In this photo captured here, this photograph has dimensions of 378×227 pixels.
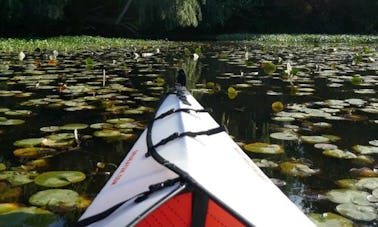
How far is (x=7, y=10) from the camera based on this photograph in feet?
46.4

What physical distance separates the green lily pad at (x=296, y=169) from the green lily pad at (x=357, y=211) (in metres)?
0.50

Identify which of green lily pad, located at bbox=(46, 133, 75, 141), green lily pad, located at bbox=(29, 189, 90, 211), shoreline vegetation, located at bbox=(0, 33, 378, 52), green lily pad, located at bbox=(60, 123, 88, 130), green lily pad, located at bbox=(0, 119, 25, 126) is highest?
shoreline vegetation, located at bbox=(0, 33, 378, 52)

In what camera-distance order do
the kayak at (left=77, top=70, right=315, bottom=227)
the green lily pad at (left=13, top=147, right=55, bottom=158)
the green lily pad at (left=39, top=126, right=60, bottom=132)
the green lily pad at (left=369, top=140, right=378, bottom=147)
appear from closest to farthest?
the kayak at (left=77, top=70, right=315, bottom=227) < the green lily pad at (left=13, top=147, right=55, bottom=158) < the green lily pad at (left=369, top=140, right=378, bottom=147) < the green lily pad at (left=39, top=126, right=60, bottom=132)

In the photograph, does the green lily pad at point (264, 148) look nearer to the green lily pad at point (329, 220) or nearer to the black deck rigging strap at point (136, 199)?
the green lily pad at point (329, 220)

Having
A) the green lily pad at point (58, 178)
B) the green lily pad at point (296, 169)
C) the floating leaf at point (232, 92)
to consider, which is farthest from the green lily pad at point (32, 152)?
Result: the floating leaf at point (232, 92)

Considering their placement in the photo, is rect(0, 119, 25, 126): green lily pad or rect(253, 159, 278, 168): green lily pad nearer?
rect(253, 159, 278, 168): green lily pad

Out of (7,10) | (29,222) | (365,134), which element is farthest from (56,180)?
(7,10)

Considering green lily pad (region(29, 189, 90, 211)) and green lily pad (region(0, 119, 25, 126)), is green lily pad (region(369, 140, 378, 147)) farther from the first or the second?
green lily pad (region(0, 119, 25, 126))

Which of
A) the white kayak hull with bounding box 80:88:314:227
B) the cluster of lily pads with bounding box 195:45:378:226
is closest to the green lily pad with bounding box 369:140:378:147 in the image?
the cluster of lily pads with bounding box 195:45:378:226

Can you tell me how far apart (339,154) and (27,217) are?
2.02 meters

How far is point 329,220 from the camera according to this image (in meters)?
2.03

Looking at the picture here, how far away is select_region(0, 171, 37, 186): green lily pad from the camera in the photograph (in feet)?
7.95

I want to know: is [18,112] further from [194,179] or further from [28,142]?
[194,179]

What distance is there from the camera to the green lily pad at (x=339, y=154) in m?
2.94
